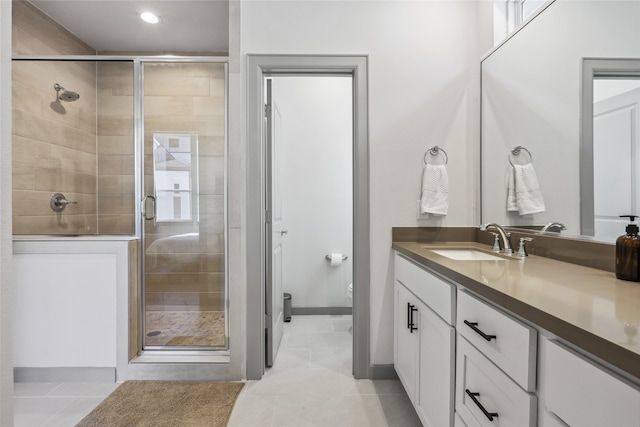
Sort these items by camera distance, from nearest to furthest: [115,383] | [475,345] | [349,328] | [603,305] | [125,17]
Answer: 1. [603,305]
2. [475,345]
3. [115,383]
4. [125,17]
5. [349,328]

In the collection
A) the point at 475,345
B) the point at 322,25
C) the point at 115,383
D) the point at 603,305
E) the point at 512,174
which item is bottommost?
the point at 115,383

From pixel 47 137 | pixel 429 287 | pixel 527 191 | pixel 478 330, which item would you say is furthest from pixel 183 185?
pixel 527 191

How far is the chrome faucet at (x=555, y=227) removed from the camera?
1.51 m

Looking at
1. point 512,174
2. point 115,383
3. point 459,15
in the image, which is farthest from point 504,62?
point 115,383

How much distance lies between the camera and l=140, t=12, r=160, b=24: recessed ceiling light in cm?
253

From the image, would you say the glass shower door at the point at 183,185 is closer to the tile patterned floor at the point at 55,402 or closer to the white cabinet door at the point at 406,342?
the tile patterned floor at the point at 55,402

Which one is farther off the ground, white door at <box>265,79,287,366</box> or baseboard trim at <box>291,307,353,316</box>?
white door at <box>265,79,287,366</box>

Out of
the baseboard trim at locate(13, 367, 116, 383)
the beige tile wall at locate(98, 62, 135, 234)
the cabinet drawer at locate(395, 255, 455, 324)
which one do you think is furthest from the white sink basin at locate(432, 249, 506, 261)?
Result: the baseboard trim at locate(13, 367, 116, 383)

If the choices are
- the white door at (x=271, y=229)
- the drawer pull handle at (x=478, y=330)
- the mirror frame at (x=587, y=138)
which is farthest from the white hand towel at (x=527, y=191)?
the white door at (x=271, y=229)

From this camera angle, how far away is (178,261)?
→ 7.75 feet

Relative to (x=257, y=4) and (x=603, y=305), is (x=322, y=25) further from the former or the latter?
(x=603, y=305)

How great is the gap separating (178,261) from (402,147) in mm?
1767

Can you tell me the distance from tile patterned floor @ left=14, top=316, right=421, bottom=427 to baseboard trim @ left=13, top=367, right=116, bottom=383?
Result: 0.12 feet

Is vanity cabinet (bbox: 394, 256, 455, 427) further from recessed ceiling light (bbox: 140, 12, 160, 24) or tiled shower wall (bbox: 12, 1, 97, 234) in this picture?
recessed ceiling light (bbox: 140, 12, 160, 24)
